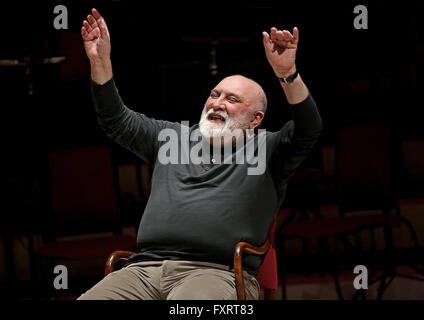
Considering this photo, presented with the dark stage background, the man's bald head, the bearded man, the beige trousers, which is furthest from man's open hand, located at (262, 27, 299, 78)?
the dark stage background

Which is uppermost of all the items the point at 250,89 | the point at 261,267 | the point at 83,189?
the point at 250,89

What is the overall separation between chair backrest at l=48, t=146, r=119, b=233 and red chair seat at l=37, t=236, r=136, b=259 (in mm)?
176

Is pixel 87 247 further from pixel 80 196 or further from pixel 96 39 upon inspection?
pixel 96 39

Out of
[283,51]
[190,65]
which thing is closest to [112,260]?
[283,51]

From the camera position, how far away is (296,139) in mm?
2338

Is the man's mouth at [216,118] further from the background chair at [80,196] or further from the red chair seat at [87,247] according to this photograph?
the background chair at [80,196]

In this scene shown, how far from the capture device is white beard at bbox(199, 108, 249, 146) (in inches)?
99.6

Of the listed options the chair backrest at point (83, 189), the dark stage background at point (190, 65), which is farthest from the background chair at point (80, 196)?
the dark stage background at point (190, 65)

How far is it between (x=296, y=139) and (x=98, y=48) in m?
0.76

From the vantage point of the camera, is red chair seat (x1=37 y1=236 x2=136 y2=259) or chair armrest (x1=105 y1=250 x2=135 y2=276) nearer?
chair armrest (x1=105 y1=250 x2=135 y2=276)

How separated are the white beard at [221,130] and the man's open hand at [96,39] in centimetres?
44

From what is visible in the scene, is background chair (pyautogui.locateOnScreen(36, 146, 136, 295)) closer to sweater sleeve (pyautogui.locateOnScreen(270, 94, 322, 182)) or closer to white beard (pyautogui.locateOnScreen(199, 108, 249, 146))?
white beard (pyautogui.locateOnScreen(199, 108, 249, 146))

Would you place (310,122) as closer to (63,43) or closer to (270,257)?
(270,257)
